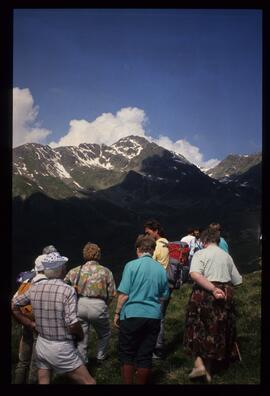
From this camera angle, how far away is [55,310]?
7027 millimetres

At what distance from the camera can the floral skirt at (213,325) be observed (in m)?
8.39

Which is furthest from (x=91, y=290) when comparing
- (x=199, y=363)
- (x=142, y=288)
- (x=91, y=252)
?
(x=199, y=363)

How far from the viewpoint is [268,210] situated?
A: 7277 mm

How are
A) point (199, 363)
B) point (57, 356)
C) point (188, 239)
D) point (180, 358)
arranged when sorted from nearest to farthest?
point (57, 356) → point (199, 363) → point (180, 358) → point (188, 239)

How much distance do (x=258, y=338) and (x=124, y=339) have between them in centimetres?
391

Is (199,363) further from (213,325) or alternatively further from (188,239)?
(188,239)

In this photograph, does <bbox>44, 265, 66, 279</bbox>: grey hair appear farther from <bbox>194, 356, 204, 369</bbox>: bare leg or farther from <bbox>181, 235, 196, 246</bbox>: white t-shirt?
<bbox>181, 235, 196, 246</bbox>: white t-shirt

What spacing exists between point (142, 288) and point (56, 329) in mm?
1502

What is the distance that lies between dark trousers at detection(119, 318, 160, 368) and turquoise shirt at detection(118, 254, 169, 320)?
102 mm

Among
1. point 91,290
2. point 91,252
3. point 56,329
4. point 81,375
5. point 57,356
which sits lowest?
point 81,375

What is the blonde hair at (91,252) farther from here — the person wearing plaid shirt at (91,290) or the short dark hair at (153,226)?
the short dark hair at (153,226)

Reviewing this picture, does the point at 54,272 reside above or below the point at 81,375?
above
